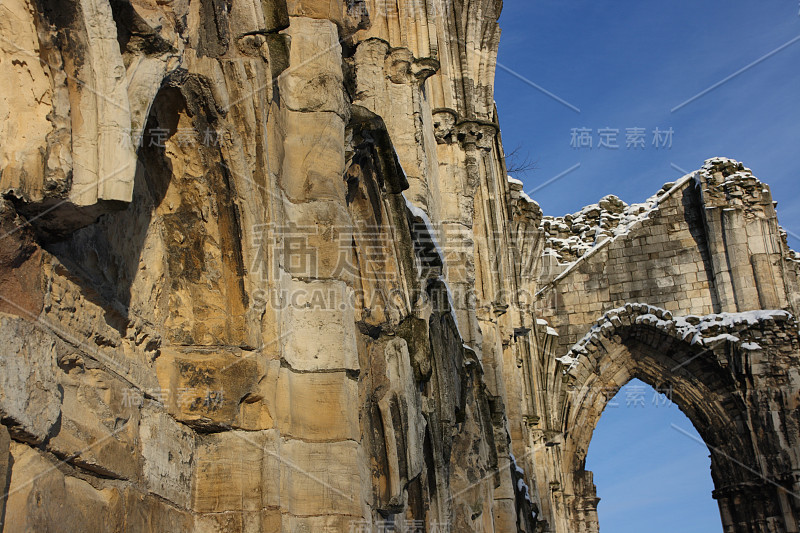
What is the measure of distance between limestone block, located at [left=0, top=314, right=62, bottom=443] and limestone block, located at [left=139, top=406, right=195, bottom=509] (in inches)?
25.8

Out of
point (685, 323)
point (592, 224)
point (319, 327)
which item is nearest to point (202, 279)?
point (319, 327)

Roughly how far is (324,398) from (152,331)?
700 millimetres

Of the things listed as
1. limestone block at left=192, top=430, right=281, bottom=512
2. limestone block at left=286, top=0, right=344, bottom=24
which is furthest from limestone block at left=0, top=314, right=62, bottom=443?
limestone block at left=286, top=0, right=344, bottom=24

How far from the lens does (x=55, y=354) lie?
2.58 meters

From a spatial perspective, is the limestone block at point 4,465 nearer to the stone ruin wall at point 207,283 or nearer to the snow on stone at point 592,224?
the stone ruin wall at point 207,283

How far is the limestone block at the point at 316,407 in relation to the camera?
3605 millimetres

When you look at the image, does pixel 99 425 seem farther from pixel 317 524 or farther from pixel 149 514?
pixel 317 524

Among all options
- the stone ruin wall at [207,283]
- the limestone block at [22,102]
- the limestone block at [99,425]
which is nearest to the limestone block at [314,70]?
the stone ruin wall at [207,283]

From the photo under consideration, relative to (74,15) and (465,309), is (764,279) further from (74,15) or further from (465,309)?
(74,15)

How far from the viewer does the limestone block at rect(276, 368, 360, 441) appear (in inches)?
142

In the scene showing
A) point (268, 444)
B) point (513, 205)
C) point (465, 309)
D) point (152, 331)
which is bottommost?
point (268, 444)

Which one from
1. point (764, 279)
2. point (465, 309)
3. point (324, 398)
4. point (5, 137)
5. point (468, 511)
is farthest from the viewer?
point (764, 279)

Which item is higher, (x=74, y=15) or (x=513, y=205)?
(x=513, y=205)

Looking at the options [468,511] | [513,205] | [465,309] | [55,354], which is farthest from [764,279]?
[55,354]
